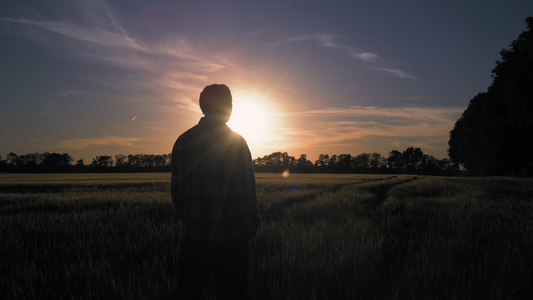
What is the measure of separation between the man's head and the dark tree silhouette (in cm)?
3126

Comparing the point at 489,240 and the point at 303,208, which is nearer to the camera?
the point at 489,240

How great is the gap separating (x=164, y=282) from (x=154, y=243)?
1.91 m

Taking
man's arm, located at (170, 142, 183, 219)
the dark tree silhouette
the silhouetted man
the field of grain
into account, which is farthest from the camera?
the dark tree silhouette

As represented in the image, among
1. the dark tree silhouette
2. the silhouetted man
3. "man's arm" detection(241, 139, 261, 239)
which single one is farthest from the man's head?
the dark tree silhouette

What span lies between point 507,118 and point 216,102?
45.4 metres

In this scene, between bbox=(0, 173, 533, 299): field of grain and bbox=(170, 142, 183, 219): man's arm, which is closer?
bbox=(170, 142, 183, 219): man's arm

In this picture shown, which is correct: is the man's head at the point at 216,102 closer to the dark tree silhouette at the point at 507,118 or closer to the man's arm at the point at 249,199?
the man's arm at the point at 249,199

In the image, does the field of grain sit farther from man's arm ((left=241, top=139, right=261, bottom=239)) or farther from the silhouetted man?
man's arm ((left=241, top=139, right=261, bottom=239))

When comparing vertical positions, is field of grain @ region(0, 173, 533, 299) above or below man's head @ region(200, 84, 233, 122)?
below

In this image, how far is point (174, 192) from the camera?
2471mm

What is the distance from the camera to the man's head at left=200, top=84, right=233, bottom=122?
92.0 inches

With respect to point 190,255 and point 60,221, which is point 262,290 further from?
point 60,221

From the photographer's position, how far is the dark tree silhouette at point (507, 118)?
25203mm

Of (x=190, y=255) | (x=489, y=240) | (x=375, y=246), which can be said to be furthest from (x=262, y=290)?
(x=489, y=240)
